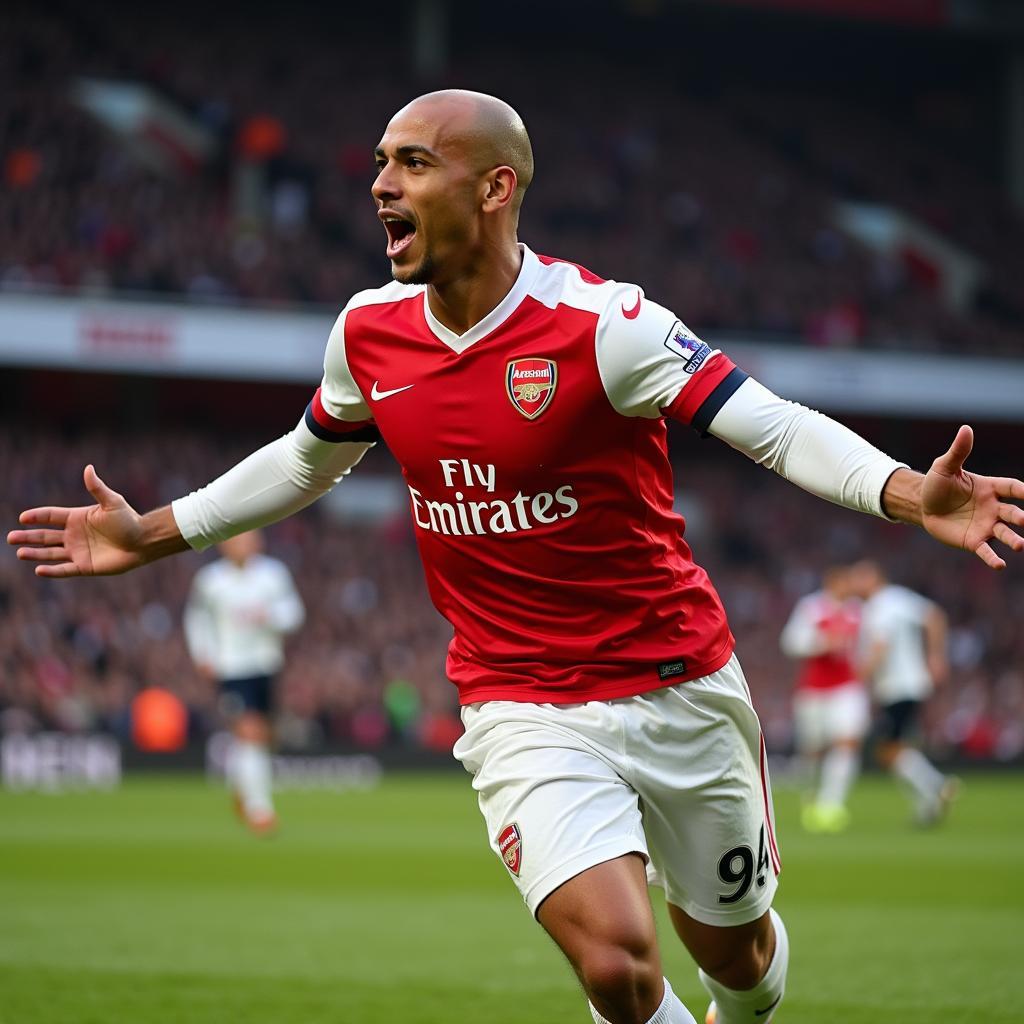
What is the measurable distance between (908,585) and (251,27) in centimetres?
1710

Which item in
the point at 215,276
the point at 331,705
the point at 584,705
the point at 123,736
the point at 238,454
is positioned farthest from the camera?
the point at 238,454

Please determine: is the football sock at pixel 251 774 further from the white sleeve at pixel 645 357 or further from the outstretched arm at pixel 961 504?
the outstretched arm at pixel 961 504

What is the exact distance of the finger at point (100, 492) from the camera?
197 inches

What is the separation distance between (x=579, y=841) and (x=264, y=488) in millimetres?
1540

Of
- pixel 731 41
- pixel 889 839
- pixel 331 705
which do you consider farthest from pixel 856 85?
pixel 889 839

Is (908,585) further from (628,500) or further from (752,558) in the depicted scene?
(628,500)

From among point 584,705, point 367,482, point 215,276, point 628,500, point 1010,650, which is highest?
point 628,500

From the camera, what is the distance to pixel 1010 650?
33219mm

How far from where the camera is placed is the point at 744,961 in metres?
4.91

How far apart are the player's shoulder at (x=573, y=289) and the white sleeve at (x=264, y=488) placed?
2.80ft

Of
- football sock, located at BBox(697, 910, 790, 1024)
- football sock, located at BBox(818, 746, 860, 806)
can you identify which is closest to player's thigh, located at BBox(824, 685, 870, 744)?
football sock, located at BBox(818, 746, 860, 806)

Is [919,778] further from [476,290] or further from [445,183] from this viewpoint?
[445,183]

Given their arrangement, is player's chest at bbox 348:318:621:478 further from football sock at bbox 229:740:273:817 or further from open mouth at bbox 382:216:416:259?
football sock at bbox 229:740:273:817

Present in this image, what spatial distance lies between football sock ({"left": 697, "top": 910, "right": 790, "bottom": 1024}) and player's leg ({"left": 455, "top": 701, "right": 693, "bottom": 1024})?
652 mm
